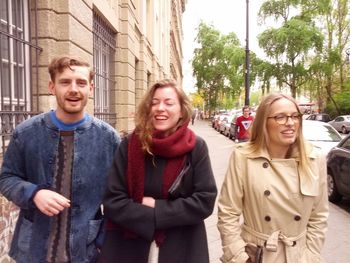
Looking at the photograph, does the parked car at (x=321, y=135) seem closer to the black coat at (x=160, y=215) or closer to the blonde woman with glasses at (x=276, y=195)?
the blonde woman with glasses at (x=276, y=195)

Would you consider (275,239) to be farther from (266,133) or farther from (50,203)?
(50,203)

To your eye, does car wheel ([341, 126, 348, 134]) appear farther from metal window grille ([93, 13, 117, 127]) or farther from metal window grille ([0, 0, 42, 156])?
metal window grille ([0, 0, 42, 156])

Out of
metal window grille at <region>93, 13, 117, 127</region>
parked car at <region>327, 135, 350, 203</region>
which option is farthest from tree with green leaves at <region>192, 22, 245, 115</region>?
parked car at <region>327, 135, 350, 203</region>

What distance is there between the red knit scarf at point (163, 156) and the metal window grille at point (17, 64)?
2.31 metres

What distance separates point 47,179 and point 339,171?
589 centimetres

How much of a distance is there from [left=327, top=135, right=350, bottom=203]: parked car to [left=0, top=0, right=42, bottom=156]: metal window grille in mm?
5050

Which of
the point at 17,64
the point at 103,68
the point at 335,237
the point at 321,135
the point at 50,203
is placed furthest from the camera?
the point at 321,135

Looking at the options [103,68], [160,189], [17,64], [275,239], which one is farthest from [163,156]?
[103,68]

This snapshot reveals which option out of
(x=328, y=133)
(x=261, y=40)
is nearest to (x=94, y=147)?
(x=328, y=133)

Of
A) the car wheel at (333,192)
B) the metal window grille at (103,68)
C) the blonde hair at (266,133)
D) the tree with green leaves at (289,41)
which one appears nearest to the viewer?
the blonde hair at (266,133)

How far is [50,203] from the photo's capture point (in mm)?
1972

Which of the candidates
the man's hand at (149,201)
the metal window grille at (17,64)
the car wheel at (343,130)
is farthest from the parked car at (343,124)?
the man's hand at (149,201)

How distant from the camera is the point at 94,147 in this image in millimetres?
2242

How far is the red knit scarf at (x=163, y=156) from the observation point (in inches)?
81.3
